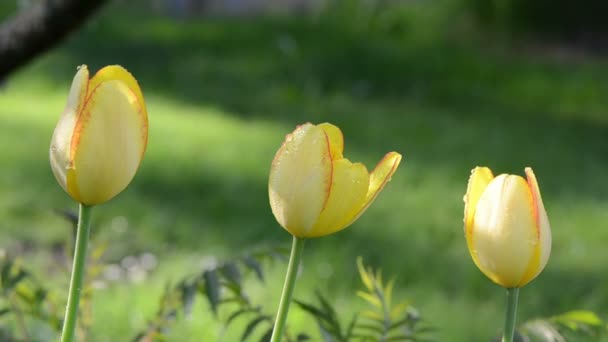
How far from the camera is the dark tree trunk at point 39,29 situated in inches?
51.8

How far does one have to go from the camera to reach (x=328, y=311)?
898 millimetres

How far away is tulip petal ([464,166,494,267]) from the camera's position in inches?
25.7

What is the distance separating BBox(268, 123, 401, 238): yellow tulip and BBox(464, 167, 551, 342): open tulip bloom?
75mm

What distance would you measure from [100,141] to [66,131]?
2 centimetres

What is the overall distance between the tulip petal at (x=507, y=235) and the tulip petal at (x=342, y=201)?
0.25ft

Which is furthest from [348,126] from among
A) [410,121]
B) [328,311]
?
[328,311]

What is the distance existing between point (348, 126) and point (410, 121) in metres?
0.36

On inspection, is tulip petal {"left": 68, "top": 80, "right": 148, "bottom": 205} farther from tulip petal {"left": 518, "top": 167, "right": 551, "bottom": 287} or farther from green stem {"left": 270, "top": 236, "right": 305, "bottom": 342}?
tulip petal {"left": 518, "top": 167, "right": 551, "bottom": 287}

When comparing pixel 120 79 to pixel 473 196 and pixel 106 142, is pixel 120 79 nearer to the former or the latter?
pixel 106 142

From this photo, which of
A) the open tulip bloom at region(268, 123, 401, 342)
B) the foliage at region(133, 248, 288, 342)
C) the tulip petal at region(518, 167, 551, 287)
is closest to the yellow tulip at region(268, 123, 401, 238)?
the open tulip bloom at region(268, 123, 401, 342)

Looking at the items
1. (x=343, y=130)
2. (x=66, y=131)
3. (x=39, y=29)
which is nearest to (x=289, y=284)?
(x=66, y=131)

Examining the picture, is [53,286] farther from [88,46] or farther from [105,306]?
[88,46]

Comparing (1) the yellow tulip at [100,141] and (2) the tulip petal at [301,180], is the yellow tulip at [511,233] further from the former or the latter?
(1) the yellow tulip at [100,141]

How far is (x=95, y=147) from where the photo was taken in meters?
A: 0.61
